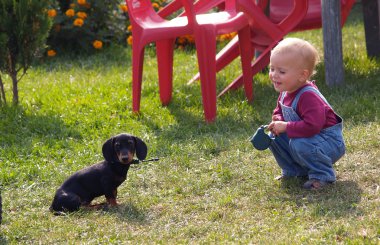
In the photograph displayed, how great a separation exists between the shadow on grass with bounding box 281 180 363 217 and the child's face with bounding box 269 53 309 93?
0.67m

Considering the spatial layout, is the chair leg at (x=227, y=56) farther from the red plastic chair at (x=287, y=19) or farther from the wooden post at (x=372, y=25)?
the wooden post at (x=372, y=25)

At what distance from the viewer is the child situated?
16.1ft

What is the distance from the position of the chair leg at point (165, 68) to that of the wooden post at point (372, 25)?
2230 millimetres

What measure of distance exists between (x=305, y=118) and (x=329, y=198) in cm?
53

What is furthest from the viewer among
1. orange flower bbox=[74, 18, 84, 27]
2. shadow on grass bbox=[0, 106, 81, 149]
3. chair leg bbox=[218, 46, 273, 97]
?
orange flower bbox=[74, 18, 84, 27]

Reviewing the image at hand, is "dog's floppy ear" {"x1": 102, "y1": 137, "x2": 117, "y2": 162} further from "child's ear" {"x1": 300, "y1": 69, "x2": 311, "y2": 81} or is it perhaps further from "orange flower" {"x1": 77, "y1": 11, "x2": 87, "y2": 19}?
"orange flower" {"x1": 77, "y1": 11, "x2": 87, "y2": 19}

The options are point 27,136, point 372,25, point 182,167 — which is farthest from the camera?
point 372,25

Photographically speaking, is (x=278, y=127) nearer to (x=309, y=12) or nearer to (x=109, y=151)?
(x=109, y=151)

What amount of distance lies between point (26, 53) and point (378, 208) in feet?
14.1

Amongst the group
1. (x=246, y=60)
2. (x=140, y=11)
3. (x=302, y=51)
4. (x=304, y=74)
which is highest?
(x=302, y=51)

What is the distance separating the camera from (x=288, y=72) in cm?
493

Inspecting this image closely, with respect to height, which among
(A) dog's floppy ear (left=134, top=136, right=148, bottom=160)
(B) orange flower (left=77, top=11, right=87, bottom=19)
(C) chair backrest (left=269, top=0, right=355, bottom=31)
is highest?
(A) dog's floppy ear (left=134, top=136, right=148, bottom=160)

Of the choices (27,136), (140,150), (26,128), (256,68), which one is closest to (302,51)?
(140,150)

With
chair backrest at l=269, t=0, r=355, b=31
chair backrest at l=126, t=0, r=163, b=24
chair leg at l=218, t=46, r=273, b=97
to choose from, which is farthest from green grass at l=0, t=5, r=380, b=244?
chair backrest at l=126, t=0, r=163, b=24
